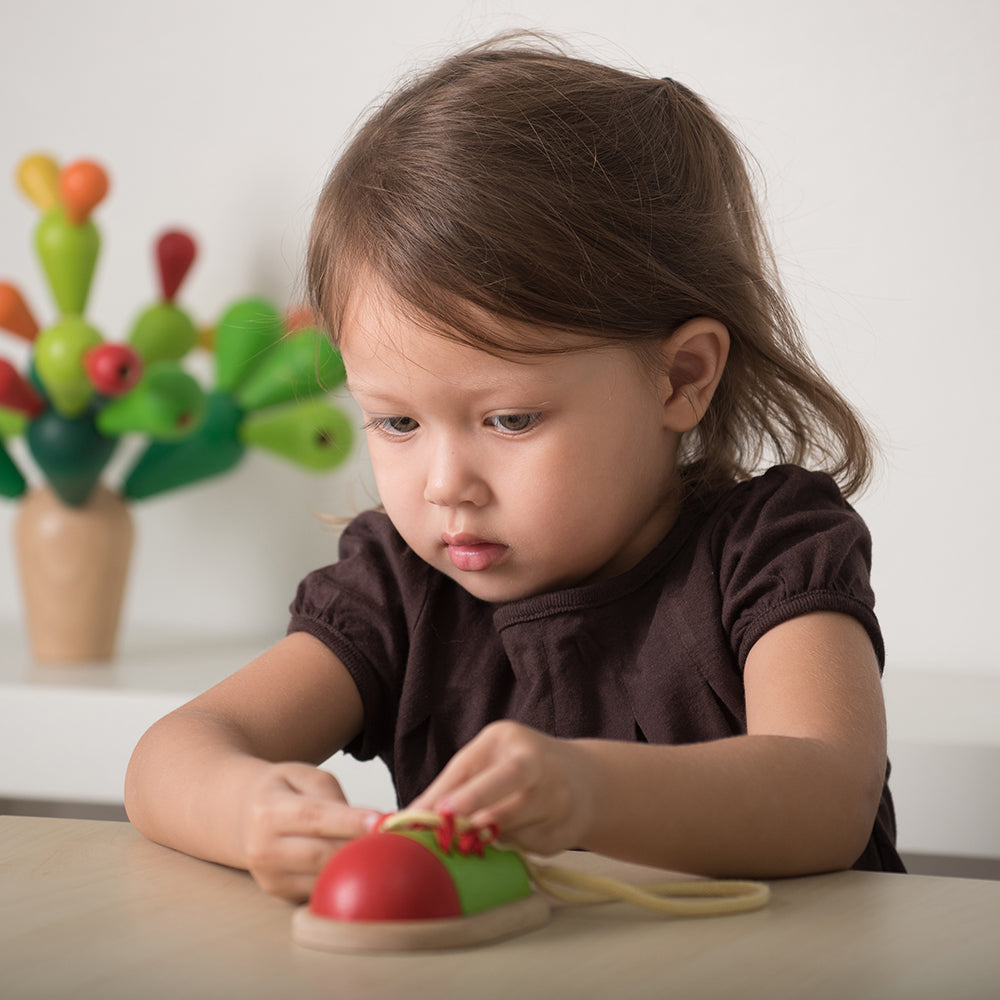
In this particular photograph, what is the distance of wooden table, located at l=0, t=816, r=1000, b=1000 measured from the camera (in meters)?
0.36

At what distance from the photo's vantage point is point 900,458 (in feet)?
4.81

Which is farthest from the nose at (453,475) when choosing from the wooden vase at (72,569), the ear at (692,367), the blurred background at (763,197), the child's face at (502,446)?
the wooden vase at (72,569)

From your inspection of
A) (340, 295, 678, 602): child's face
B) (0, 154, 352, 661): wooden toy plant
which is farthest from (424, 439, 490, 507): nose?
(0, 154, 352, 661): wooden toy plant

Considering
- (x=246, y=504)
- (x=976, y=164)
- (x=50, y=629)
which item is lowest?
(x=50, y=629)

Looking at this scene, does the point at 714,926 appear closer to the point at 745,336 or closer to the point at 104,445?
the point at 745,336

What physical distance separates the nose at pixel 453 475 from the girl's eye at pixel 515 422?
0.06ft

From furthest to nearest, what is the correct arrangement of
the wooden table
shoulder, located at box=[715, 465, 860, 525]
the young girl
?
shoulder, located at box=[715, 465, 860, 525] → the young girl → the wooden table

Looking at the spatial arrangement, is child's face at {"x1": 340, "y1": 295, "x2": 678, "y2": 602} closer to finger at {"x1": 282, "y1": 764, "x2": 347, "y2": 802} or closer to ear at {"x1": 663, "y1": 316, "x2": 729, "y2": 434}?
ear at {"x1": 663, "y1": 316, "x2": 729, "y2": 434}

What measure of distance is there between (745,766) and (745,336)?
0.33m

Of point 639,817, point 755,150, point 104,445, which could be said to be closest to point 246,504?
point 104,445

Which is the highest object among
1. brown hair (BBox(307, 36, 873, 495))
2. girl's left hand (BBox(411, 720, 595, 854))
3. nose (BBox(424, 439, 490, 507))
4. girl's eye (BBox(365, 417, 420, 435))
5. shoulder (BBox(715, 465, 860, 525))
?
brown hair (BBox(307, 36, 873, 495))

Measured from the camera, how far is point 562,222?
70cm

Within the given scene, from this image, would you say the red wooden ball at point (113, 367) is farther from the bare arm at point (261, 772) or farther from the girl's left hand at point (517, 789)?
the girl's left hand at point (517, 789)

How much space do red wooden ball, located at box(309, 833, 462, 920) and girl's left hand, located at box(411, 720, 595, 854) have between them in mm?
22
